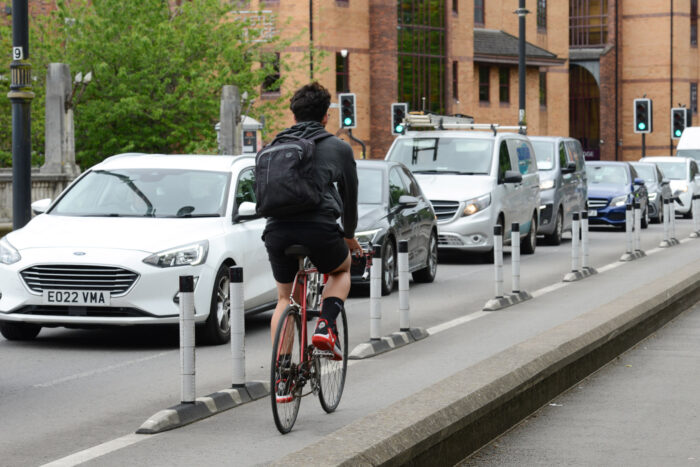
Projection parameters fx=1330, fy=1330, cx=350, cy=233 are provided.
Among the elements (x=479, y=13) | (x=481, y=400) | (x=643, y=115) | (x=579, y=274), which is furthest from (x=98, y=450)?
(x=479, y=13)

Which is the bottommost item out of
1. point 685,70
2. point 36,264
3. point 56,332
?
point 56,332

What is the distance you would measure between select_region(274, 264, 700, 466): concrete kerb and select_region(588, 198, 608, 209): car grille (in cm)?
1976

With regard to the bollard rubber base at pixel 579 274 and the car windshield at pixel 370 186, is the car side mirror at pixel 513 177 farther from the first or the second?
the car windshield at pixel 370 186

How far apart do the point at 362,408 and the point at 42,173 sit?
23.2 meters

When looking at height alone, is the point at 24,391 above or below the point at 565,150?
below

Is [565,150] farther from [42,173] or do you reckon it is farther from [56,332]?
[56,332]

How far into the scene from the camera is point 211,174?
12117mm

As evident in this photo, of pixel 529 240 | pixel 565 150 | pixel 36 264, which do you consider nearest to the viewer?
pixel 36 264

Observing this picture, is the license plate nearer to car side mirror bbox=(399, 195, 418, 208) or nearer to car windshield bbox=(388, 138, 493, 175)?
car side mirror bbox=(399, 195, 418, 208)

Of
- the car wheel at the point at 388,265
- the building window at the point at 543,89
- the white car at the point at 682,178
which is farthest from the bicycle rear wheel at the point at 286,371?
the building window at the point at 543,89

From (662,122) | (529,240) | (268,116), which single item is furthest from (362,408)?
(662,122)

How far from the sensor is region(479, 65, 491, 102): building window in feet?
219

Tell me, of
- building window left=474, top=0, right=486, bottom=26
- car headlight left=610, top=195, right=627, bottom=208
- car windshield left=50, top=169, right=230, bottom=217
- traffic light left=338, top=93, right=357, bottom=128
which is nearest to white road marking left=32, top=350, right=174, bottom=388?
car windshield left=50, top=169, right=230, bottom=217

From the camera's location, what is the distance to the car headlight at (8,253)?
1070 centimetres
